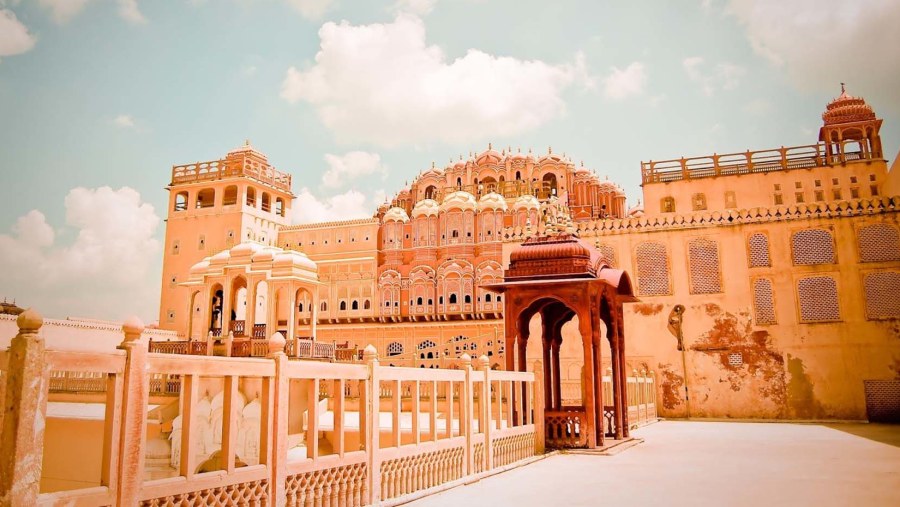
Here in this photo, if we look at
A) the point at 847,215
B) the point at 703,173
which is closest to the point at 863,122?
the point at 703,173

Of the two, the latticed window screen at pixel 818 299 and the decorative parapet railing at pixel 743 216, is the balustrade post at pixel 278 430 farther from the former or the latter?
the latticed window screen at pixel 818 299

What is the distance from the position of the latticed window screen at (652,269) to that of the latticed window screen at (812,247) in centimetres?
356

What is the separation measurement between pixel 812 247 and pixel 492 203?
19.5 meters

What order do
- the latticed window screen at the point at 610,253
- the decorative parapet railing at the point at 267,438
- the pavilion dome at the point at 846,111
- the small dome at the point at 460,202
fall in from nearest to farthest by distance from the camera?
the decorative parapet railing at the point at 267,438
the latticed window screen at the point at 610,253
the pavilion dome at the point at 846,111
the small dome at the point at 460,202

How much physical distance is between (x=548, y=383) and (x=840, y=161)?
23648 millimetres

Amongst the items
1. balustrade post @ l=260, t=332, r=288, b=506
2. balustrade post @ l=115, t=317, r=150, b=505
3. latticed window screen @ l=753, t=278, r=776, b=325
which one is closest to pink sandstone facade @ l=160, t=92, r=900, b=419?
latticed window screen @ l=753, t=278, r=776, b=325

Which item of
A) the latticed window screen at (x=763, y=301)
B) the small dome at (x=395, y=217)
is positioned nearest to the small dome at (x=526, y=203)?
the small dome at (x=395, y=217)

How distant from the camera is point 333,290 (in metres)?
37.4

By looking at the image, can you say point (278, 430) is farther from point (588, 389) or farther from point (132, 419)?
point (588, 389)

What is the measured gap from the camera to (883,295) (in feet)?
60.1

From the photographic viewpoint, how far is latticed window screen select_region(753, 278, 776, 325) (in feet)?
62.5

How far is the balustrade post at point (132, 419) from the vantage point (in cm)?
372

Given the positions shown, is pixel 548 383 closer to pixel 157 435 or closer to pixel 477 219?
pixel 157 435

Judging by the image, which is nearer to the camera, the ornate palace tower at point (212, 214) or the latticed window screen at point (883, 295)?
the latticed window screen at point (883, 295)
